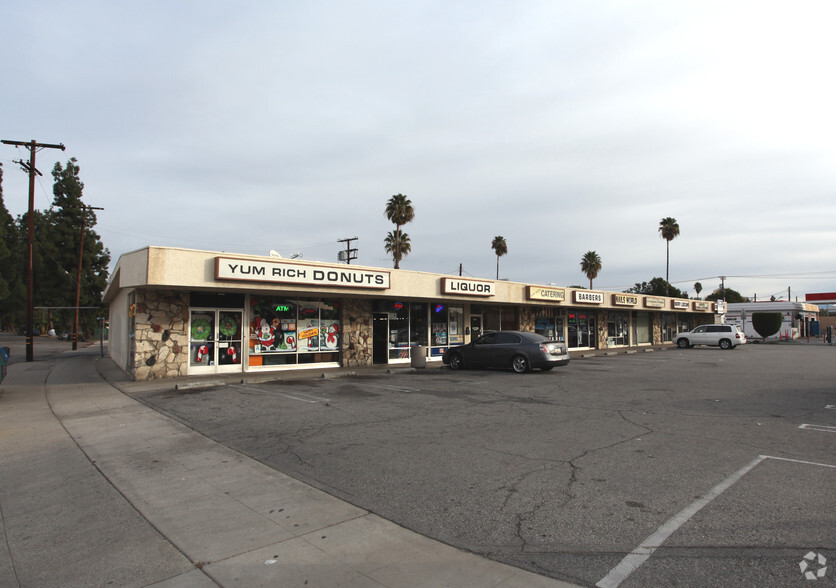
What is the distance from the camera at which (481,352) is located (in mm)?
19375

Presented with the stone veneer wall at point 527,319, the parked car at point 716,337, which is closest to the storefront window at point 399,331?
the stone veneer wall at point 527,319

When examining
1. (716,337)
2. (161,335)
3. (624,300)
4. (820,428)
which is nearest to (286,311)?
(161,335)

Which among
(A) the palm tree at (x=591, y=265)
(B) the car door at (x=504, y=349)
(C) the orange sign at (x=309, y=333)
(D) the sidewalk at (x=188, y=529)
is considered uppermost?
(A) the palm tree at (x=591, y=265)

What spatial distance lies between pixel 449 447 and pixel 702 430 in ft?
14.2

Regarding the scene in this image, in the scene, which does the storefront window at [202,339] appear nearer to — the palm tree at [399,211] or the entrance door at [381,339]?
the entrance door at [381,339]

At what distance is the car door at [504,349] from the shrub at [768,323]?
43.4 meters

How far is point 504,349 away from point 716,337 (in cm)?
2378

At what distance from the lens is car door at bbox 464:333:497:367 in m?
19.2

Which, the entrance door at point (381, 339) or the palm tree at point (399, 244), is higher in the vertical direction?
the palm tree at point (399, 244)

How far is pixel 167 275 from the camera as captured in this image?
1471 cm

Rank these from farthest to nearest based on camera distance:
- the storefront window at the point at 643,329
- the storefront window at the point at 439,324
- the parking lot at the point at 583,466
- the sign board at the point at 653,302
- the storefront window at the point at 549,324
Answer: the storefront window at the point at 643,329
the sign board at the point at 653,302
the storefront window at the point at 549,324
the storefront window at the point at 439,324
the parking lot at the point at 583,466

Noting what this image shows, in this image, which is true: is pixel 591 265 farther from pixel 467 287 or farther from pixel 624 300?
pixel 467 287

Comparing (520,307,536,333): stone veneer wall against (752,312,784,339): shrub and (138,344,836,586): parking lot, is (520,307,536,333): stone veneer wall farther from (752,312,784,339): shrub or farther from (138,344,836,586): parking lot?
(752,312,784,339): shrub

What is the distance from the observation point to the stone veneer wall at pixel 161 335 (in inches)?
625
